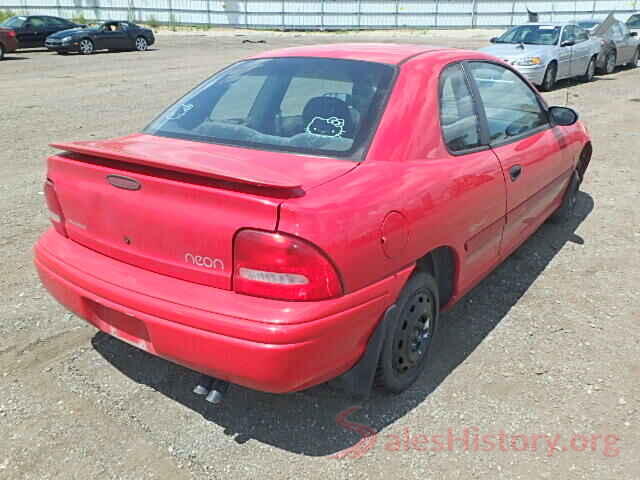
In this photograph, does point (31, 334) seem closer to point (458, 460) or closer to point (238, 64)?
point (238, 64)

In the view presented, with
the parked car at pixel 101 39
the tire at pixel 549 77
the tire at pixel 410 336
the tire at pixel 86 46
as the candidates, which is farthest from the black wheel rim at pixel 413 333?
the tire at pixel 86 46

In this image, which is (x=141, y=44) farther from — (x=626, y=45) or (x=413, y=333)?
(x=413, y=333)

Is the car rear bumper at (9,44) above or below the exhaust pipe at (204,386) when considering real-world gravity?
above

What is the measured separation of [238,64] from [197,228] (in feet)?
5.44

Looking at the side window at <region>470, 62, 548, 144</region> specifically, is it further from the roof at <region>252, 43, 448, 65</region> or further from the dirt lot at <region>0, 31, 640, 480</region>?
the dirt lot at <region>0, 31, 640, 480</region>

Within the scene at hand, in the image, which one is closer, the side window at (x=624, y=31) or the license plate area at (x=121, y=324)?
the license plate area at (x=121, y=324)

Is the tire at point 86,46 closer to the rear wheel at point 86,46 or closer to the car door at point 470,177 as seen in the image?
the rear wheel at point 86,46

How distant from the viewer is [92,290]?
8.81 ft

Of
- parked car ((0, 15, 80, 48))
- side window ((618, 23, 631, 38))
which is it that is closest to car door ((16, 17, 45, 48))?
parked car ((0, 15, 80, 48))

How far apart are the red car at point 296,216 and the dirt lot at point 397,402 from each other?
30 centimetres

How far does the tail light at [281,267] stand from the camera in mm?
2307

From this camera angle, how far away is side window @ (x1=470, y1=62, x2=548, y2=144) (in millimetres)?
3674

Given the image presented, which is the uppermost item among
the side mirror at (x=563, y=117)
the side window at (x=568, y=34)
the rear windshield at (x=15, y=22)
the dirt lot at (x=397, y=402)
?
the rear windshield at (x=15, y=22)

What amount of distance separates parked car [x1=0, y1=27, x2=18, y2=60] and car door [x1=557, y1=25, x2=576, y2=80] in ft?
56.5
